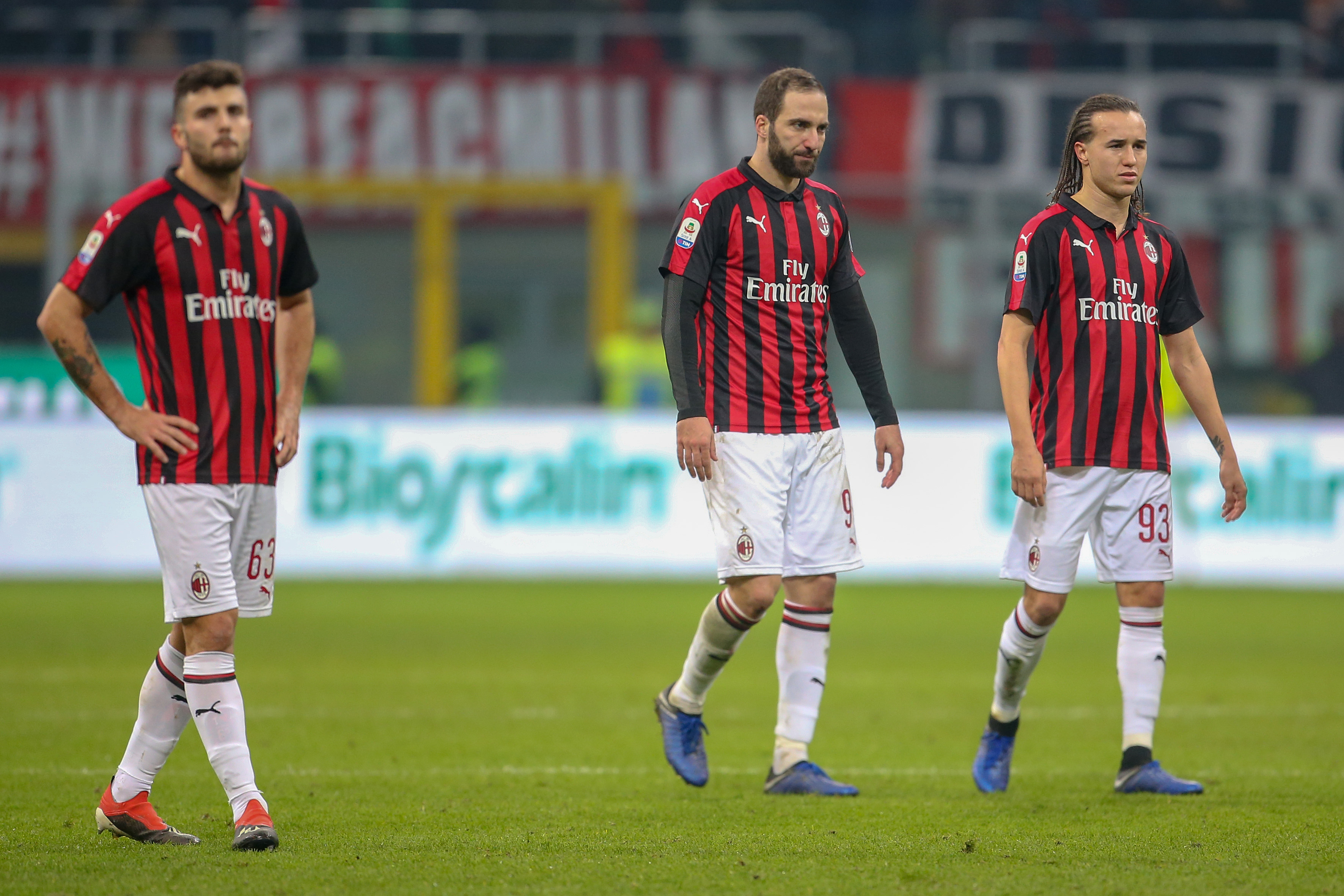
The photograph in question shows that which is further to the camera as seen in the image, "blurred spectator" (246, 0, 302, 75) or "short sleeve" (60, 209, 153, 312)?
"blurred spectator" (246, 0, 302, 75)

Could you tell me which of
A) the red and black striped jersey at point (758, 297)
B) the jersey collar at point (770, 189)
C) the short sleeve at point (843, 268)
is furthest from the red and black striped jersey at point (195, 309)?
the short sleeve at point (843, 268)

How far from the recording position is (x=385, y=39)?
1781cm

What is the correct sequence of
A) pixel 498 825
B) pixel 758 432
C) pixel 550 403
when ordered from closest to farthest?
pixel 498 825 → pixel 758 432 → pixel 550 403

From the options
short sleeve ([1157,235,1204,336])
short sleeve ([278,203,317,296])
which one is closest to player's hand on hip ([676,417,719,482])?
short sleeve ([278,203,317,296])

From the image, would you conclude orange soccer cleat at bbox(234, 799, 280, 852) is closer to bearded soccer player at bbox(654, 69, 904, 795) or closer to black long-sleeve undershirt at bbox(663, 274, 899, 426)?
bearded soccer player at bbox(654, 69, 904, 795)

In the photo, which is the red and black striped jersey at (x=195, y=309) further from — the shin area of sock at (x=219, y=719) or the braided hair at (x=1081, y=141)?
the braided hair at (x=1081, y=141)

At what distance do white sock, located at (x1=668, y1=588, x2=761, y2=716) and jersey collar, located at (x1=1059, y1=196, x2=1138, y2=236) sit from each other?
156 cm

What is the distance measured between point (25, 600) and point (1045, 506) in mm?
8212

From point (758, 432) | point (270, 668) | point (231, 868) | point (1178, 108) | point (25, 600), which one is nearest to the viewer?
point (231, 868)

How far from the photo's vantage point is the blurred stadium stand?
17.1m

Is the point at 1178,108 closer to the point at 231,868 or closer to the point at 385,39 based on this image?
the point at 385,39

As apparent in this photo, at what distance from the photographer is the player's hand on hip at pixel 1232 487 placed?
5.01m

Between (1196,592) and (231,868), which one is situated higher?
(231,868)

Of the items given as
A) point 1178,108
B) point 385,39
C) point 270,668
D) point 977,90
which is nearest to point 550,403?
point 385,39
